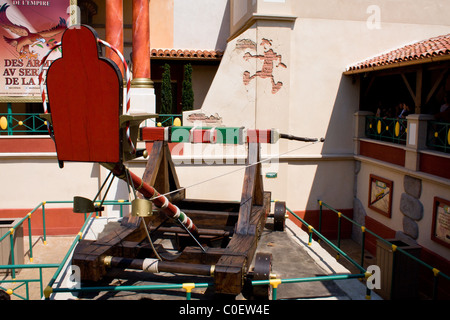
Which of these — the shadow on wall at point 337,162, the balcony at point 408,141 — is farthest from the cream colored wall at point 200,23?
the balcony at point 408,141

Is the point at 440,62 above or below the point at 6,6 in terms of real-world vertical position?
below

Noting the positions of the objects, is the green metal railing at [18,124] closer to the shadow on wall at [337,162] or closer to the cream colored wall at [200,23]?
the cream colored wall at [200,23]

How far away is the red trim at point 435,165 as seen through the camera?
28.6 feet

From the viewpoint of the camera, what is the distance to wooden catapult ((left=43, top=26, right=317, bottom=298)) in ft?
12.1

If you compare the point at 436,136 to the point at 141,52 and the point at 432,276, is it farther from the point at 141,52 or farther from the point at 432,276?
the point at 141,52

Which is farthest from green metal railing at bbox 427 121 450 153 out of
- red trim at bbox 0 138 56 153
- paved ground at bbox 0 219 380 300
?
red trim at bbox 0 138 56 153

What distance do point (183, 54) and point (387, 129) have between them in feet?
23.2

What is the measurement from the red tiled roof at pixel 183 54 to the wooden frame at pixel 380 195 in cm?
650

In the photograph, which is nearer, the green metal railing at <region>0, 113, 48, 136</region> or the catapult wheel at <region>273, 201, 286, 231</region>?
the catapult wheel at <region>273, 201, 286, 231</region>

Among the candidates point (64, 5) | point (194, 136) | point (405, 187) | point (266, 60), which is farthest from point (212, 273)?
point (64, 5)

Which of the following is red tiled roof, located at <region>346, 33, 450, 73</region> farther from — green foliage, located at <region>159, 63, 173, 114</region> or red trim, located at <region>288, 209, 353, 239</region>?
green foliage, located at <region>159, 63, 173, 114</region>

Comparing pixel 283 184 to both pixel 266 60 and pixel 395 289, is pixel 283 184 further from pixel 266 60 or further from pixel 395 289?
pixel 395 289
